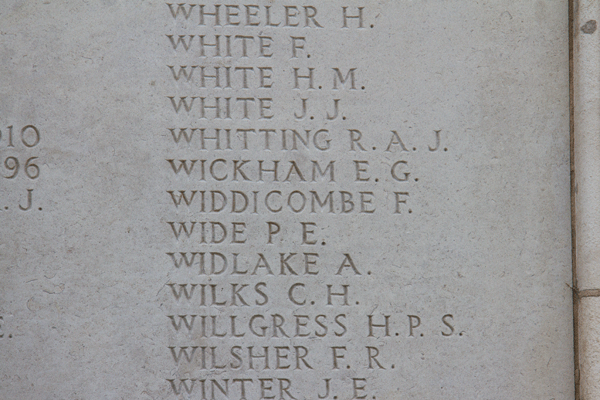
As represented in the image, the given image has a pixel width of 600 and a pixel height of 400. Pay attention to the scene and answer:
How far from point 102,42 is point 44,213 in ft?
2.67

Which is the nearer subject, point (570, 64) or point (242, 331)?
point (242, 331)

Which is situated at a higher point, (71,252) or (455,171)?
(455,171)

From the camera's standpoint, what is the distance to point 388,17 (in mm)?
2787

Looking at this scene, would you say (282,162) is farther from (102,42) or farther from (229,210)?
(102,42)

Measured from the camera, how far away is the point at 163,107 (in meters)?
2.69

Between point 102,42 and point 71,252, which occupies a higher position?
point 102,42

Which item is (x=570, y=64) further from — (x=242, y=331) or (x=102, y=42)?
(x=102, y=42)

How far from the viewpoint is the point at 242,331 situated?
264 cm

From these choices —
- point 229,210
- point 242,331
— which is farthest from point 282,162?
point 242,331

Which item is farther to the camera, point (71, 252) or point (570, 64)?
point (570, 64)

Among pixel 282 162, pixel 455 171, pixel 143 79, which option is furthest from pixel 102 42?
pixel 455 171

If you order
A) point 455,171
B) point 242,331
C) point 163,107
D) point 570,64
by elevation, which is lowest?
point 242,331

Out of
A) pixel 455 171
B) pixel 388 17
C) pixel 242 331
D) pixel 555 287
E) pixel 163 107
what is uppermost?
pixel 388 17

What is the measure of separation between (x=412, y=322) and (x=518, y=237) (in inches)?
24.9
